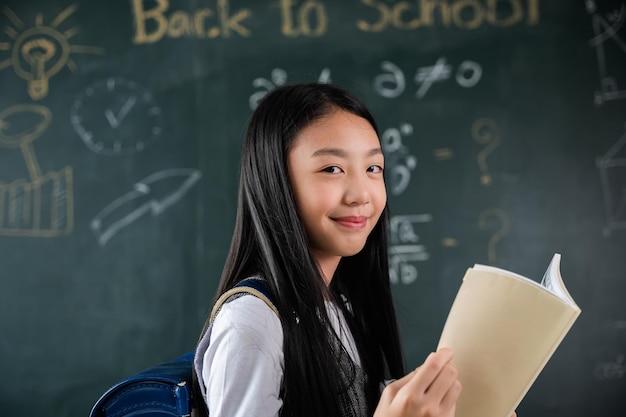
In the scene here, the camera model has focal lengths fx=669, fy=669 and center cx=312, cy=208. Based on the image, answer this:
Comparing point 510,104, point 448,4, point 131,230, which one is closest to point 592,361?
point 510,104

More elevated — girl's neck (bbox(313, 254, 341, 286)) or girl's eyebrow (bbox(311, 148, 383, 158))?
girl's eyebrow (bbox(311, 148, 383, 158))

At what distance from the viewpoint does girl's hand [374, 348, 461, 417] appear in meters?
0.73

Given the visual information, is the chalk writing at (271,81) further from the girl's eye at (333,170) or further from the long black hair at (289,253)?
the girl's eye at (333,170)

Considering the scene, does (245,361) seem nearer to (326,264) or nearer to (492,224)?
(326,264)

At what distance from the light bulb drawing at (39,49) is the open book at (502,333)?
2.46 m

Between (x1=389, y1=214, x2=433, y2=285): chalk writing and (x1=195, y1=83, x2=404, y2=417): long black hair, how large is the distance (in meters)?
1.64

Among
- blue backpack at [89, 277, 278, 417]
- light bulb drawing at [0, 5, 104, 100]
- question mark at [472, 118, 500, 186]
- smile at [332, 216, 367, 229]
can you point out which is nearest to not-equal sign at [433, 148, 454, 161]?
question mark at [472, 118, 500, 186]

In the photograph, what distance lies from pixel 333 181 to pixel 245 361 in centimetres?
28

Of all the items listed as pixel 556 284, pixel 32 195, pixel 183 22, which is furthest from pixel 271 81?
pixel 556 284

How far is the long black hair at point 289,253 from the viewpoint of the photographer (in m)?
0.84

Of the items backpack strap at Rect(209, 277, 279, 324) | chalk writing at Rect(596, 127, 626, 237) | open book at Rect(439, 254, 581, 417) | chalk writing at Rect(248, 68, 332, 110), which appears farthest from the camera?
chalk writing at Rect(248, 68, 332, 110)

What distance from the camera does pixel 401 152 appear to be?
2750mm

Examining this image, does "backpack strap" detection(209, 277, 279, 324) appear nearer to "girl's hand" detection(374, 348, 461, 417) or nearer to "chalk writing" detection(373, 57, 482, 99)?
"girl's hand" detection(374, 348, 461, 417)

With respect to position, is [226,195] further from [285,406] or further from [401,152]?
[285,406]
